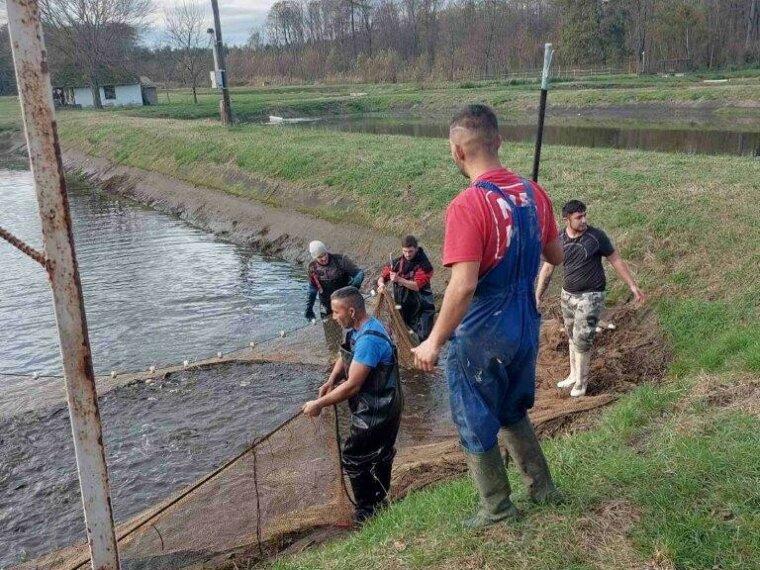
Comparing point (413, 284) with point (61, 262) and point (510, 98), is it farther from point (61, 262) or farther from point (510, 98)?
point (510, 98)

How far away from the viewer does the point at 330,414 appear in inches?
222

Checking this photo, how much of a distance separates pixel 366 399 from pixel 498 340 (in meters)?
1.91

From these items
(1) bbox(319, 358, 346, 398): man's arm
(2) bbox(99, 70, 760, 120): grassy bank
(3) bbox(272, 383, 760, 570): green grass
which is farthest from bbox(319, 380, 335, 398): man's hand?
(2) bbox(99, 70, 760, 120): grassy bank

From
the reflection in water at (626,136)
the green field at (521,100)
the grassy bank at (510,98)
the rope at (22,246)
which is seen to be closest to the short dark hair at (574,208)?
the rope at (22,246)

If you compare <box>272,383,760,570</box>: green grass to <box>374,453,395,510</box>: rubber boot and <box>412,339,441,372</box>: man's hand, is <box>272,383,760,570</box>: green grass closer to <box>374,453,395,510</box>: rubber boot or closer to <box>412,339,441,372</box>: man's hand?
<box>374,453,395,510</box>: rubber boot

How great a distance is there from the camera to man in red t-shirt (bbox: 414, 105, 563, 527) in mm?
3105

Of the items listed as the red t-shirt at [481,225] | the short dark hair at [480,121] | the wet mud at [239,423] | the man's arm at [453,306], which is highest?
the short dark hair at [480,121]

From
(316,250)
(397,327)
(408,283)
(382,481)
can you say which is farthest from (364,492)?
(316,250)

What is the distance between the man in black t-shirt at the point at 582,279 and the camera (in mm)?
6578

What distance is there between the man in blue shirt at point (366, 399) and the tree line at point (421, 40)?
49412mm

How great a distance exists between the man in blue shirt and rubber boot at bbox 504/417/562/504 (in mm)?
1425

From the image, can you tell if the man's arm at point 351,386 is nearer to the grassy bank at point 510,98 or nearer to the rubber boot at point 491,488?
the rubber boot at point 491,488

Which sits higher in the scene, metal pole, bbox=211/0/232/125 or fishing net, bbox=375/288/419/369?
metal pole, bbox=211/0/232/125

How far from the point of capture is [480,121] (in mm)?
3234
